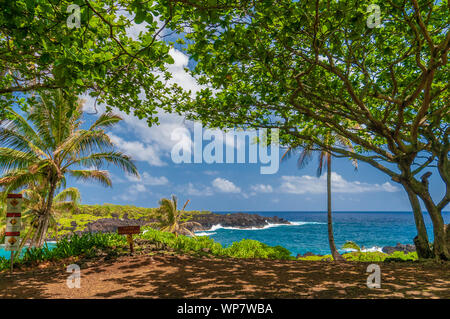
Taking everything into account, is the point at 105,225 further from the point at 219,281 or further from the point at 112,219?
the point at 219,281

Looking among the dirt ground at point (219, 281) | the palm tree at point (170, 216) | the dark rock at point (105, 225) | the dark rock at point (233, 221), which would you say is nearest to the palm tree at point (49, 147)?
the dirt ground at point (219, 281)

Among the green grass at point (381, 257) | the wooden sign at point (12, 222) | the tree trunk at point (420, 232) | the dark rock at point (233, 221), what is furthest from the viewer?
the dark rock at point (233, 221)

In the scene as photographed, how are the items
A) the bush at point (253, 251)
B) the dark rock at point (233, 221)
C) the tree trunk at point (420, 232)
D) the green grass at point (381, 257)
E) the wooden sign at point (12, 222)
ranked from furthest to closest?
1. the dark rock at point (233, 221)
2. the bush at point (253, 251)
3. the green grass at point (381, 257)
4. the tree trunk at point (420, 232)
5. the wooden sign at point (12, 222)

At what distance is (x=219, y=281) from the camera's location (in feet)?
16.3

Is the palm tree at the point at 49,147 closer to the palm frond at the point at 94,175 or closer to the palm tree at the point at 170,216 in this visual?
the palm frond at the point at 94,175

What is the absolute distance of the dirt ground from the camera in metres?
4.19

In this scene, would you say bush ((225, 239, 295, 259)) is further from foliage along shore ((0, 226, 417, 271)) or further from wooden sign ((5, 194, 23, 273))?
wooden sign ((5, 194, 23, 273))

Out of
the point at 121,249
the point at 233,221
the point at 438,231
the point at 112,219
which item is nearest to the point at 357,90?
the point at 438,231

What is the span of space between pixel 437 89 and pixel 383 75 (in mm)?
1240

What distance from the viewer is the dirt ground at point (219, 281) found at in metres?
4.19

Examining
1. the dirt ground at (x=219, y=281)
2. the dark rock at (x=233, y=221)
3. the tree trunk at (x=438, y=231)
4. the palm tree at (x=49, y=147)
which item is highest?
the palm tree at (x=49, y=147)

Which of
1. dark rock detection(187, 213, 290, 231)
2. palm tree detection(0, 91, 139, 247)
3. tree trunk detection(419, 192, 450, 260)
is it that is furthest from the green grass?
dark rock detection(187, 213, 290, 231)
